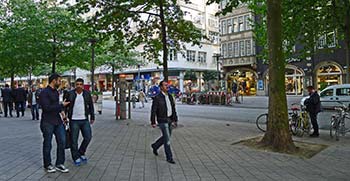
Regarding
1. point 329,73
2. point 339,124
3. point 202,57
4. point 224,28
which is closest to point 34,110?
point 339,124

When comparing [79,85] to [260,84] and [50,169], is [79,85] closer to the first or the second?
[50,169]

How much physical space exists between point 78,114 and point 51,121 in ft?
2.23

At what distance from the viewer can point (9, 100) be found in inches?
778

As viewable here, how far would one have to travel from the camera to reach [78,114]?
6.94 metres

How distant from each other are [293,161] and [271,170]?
1.22 meters

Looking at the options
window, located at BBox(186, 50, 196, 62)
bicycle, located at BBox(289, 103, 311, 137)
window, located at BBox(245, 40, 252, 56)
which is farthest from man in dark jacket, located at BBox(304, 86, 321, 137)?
window, located at BBox(186, 50, 196, 62)

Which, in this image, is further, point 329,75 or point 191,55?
point 191,55

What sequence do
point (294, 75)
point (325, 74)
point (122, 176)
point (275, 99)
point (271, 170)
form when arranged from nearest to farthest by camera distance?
1. point (122, 176)
2. point (271, 170)
3. point (275, 99)
4. point (325, 74)
5. point (294, 75)

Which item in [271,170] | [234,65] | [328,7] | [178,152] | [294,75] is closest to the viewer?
[271,170]

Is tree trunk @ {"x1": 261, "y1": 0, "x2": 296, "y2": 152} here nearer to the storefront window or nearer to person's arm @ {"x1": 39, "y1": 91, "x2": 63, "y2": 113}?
→ person's arm @ {"x1": 39, "y1": 91, "x2": 63, "y2": 113}

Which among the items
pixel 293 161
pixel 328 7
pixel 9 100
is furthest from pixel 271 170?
pixel 9 100

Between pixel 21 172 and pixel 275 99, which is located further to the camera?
pixel 275 99

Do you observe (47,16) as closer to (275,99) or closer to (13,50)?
(13,50)

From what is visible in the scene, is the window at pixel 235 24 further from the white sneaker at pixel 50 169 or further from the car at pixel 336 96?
the white sneaker at pixel 50 169
